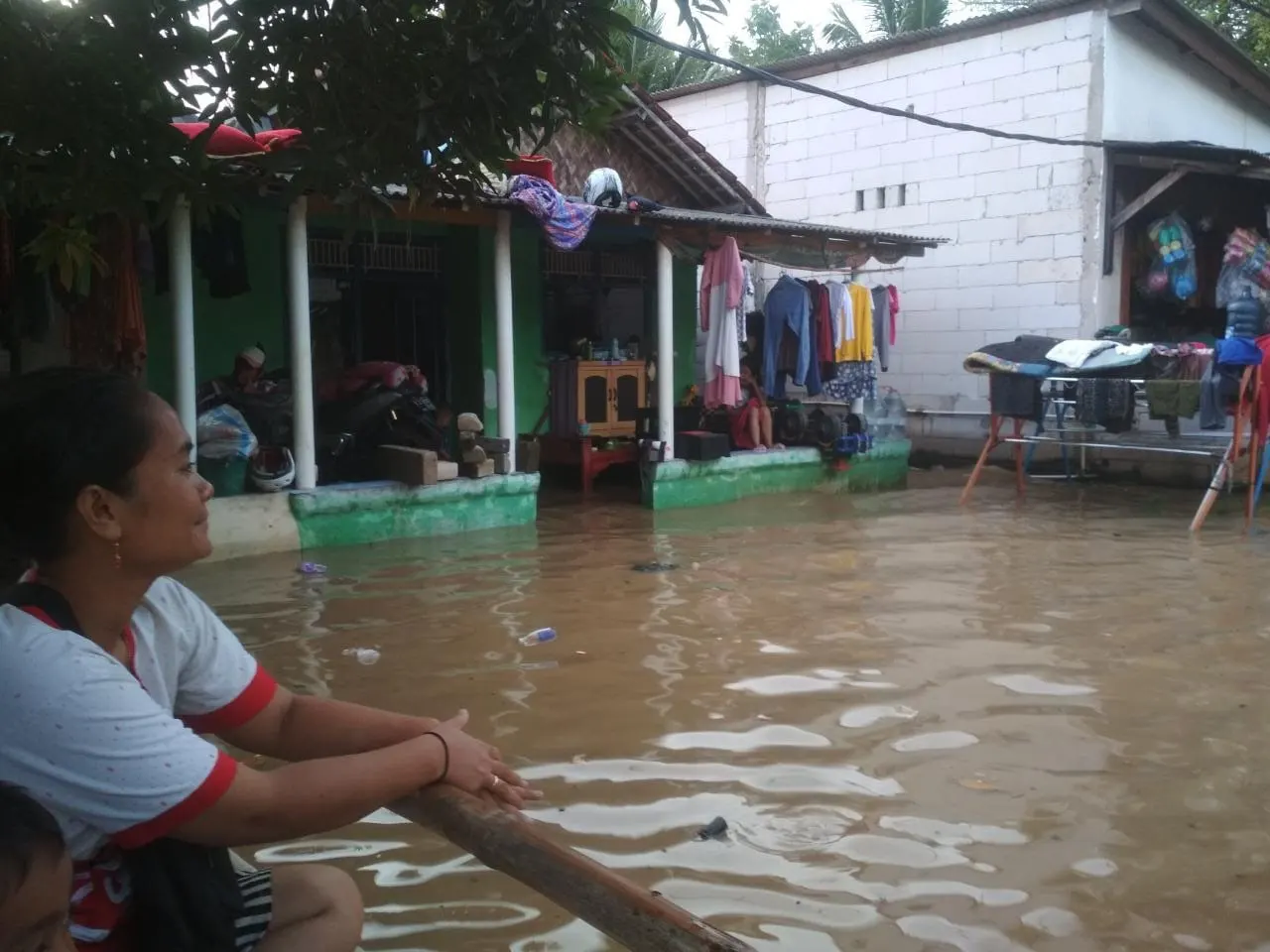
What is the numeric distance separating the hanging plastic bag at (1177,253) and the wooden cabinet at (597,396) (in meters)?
5.85

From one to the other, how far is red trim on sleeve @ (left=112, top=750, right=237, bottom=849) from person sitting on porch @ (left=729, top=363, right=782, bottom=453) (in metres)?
10.4

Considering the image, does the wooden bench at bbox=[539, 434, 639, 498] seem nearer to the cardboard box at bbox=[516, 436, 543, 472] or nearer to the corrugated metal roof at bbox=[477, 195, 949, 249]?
the cardboard box at bbox=[516, 436, 543, 472]

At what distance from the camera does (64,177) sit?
284cm

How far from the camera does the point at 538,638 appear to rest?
563 centimetres

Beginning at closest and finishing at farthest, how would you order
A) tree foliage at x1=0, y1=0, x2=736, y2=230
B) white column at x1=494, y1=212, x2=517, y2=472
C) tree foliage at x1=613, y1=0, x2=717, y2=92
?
tree foliage at x1=0, y1=0, x2=736, y2=230 < white column at x1=494, y1=212, x2=517, y2=472 < tree foliage at x1=613, y1=0, x2=717, y2=92


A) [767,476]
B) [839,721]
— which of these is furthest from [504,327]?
[839,721]

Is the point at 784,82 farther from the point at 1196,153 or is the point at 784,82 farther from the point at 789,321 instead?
the point at 1196,153

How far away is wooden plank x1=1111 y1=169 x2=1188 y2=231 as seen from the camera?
11984 mm

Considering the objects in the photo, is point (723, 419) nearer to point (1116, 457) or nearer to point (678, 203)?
point (678, 203)

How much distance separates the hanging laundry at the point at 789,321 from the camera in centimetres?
1159

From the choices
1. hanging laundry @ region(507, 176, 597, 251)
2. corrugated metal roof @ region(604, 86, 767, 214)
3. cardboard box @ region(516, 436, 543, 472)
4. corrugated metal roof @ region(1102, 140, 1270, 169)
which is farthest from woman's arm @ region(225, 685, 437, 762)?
corrugated metal roof @ region(1102, 140, 1270, 169)

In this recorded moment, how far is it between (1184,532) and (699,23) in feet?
24.1

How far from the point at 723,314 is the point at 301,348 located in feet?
13.7

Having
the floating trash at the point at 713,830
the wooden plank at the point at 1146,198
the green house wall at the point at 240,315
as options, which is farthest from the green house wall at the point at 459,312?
the floating trash at the point at 713,830
